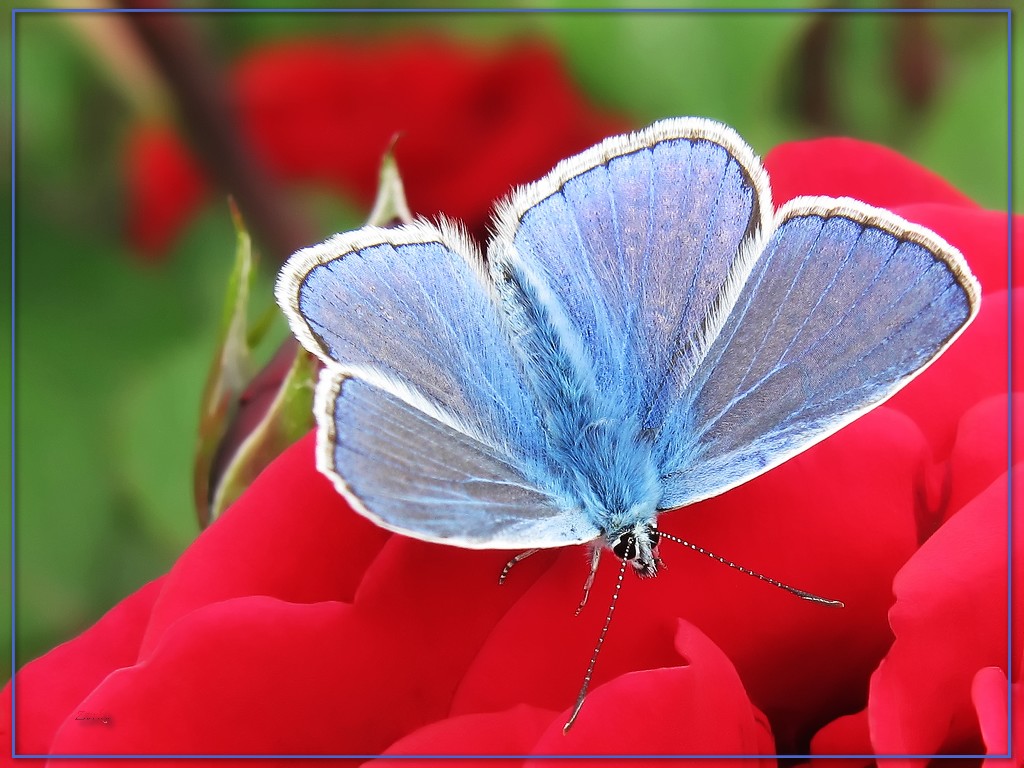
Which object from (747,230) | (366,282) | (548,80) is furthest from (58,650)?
(548,80)

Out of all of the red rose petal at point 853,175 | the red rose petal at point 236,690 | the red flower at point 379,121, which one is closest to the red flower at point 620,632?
the red rose petal at point 236,690

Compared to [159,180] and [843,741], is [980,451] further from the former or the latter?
[159,180]

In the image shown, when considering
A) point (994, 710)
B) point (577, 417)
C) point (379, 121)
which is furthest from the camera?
point (379, 121)

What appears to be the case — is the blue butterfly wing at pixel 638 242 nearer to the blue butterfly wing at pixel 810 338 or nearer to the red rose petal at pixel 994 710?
the blue butterfly wing at pixel 810 338

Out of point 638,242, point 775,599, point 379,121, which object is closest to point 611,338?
point 638,242

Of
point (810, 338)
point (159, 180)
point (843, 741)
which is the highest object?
point (159, 180)

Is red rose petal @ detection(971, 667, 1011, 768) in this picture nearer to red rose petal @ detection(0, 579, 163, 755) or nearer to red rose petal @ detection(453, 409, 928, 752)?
red rose petal @ detection(453, 409, 928, 752)
